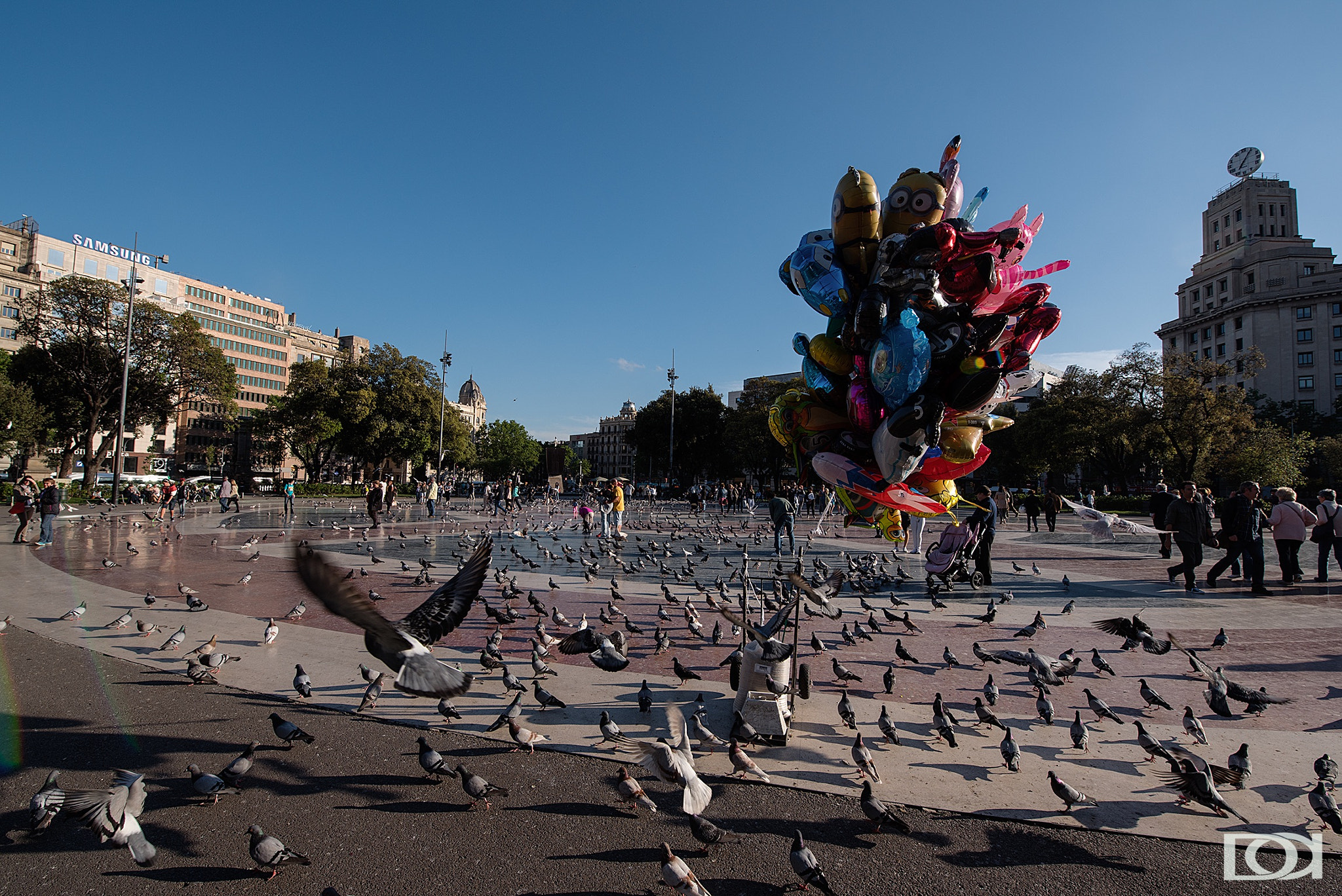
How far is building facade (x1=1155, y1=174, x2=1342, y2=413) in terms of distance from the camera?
255 feet

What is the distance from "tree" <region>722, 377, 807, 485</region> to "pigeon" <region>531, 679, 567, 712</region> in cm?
4706

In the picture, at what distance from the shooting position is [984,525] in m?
10.4

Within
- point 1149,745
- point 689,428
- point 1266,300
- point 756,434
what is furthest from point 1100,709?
point 1266,300

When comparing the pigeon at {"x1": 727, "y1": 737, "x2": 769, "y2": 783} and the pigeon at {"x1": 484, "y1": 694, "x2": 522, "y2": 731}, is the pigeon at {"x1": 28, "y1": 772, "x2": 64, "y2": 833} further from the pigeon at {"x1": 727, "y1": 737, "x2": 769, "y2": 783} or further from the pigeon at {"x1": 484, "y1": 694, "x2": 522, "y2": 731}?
the pigeon at {"x1": 727, "y1": 737, "x2": 769, "y2": 783}

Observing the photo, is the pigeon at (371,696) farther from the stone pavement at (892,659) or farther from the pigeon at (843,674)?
the pigeon at (843,674)

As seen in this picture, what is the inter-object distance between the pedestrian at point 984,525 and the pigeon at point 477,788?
6.95 m

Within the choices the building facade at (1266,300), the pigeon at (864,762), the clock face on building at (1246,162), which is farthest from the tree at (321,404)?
the clock face on building at (1246,162)

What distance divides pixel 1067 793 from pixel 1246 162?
442 ft

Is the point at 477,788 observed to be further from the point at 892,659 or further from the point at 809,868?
the point at 892,659

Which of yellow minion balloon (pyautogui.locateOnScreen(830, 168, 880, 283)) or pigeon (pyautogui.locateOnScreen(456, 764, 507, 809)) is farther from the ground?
yellow minion balloon (pyautogui.locateOnScreen(830, 168, 880, 283))

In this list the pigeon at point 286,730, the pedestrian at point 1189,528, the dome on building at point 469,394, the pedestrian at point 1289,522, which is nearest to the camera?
the pigeon at point 286,730

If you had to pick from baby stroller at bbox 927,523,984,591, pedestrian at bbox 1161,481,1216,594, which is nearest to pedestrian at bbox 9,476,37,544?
baby stroller at bbox 927,523,984,591

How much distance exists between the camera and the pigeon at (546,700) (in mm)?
6082

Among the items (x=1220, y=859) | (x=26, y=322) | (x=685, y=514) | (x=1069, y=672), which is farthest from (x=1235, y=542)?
(x=26, y=322)
